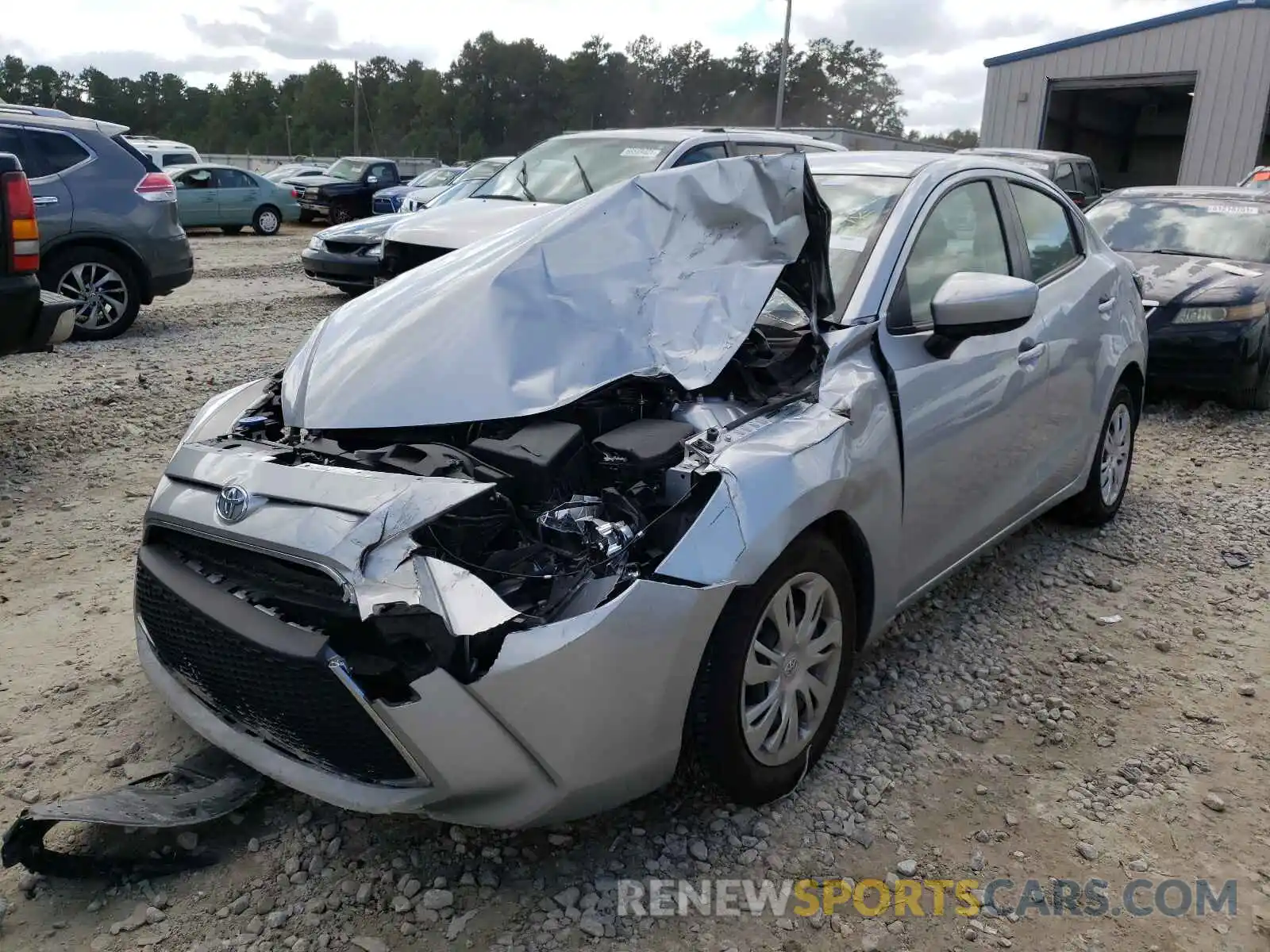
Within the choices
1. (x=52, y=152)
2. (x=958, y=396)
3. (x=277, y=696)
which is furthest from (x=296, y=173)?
(x=277, y=696)

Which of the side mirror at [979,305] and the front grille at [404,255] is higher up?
the side mirror at [979,305]

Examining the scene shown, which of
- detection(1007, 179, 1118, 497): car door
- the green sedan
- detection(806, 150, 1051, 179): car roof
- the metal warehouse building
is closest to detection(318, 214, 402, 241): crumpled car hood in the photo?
detection(806, 150, 1051, 179): car roof

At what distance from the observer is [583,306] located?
2.85 meters

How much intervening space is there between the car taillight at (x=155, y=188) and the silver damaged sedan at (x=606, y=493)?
6395 mm

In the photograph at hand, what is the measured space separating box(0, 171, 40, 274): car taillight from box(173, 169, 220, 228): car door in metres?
15.0

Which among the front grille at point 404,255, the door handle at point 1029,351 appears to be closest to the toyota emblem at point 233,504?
the door handle at point 1029,351

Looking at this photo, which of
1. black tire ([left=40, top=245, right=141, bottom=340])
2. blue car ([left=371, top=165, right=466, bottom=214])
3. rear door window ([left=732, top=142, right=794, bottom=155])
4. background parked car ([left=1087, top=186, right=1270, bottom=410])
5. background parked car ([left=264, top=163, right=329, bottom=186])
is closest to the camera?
background parked car ([left=1087, top=186, right=1270, bottom=410])

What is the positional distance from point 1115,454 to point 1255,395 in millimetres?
3257

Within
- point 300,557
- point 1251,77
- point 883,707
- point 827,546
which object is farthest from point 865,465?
point 1251,77

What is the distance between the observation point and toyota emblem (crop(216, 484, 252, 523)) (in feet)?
7.57

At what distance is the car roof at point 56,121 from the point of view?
7.77 meters

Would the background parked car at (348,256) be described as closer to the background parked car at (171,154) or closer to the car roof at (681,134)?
the car roof at (681,134)

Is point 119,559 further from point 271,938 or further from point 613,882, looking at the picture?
point 613,882

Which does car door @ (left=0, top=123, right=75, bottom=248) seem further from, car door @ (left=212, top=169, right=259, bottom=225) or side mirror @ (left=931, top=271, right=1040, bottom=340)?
car door @ (left=212, top=169, right=259, bottom=225)
